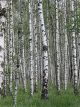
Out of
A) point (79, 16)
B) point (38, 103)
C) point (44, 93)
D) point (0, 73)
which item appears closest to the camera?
point (0, 73)

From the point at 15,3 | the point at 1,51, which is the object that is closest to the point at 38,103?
the point at 1,51

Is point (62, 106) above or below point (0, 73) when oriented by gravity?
below

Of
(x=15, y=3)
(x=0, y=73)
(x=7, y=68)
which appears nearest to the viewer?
(x=0, y=73)

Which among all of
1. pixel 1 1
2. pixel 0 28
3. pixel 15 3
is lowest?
pixel 0 28

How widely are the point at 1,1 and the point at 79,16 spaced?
9.79 meters

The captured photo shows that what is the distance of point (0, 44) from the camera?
8078 mm

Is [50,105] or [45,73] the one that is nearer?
[50,105]

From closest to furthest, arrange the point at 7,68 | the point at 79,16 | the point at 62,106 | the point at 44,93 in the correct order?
the point at 62,106, the point at 44,93, the point at 79,16, the point at 7,68

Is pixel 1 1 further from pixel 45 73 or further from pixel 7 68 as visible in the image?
pixel 7 68

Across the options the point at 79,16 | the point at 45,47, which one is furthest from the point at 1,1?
the point at 79,16

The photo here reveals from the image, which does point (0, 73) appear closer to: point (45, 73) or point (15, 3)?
point (45, 73)

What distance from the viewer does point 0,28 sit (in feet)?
26.6

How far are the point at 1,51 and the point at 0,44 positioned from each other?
187mm

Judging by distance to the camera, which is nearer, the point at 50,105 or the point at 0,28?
the point at 0,28
